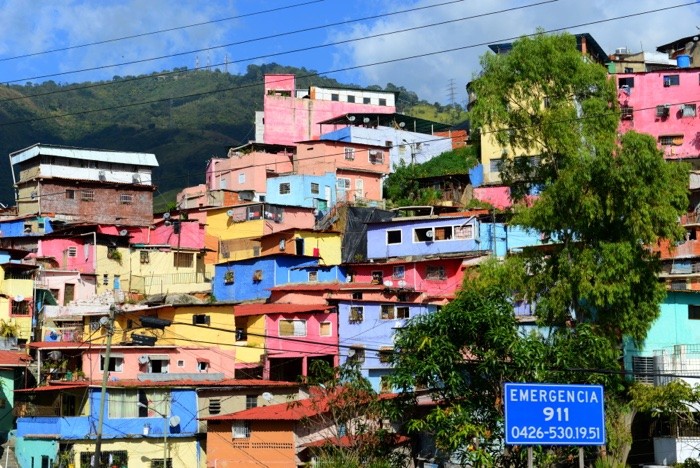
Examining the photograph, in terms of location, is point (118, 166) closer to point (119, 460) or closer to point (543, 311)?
point (119, 460)

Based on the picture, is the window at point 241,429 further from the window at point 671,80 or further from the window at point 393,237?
the window at point 671,80

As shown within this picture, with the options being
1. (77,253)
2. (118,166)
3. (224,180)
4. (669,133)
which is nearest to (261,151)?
(224,180)

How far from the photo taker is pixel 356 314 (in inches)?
1906

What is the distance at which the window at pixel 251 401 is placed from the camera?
43.9 meters

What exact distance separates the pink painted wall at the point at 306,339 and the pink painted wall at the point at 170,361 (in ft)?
6.64

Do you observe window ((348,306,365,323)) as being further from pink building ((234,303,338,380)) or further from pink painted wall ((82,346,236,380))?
pink painted wall ((82,346,236,380))

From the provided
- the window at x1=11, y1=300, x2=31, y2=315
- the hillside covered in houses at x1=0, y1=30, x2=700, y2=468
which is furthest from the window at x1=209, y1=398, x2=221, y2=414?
the window at x1=11, y1=300, x2=31, y2=315

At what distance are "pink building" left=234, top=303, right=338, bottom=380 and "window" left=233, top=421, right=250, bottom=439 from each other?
242 inches

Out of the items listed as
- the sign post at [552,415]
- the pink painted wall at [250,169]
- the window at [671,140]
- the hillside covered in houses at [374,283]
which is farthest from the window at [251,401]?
the window at [671,140]

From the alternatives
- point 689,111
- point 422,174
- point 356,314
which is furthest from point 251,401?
point 689,111

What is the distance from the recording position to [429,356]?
28.3 metres

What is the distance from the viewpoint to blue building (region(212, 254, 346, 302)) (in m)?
55.2

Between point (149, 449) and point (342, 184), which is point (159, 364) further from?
point (342, 184)

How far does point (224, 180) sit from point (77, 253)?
1666 cm
